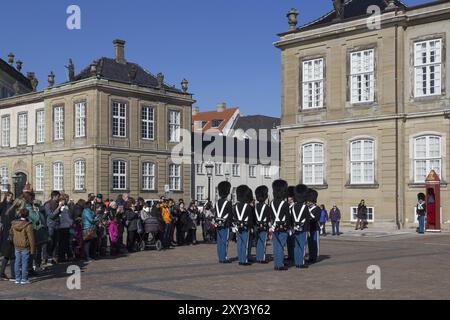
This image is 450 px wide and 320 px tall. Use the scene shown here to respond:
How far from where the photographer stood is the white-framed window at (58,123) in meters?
50.2

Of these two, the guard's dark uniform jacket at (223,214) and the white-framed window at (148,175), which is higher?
the white-framed window at (148,175)

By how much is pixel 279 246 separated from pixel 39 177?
40498 millimetres

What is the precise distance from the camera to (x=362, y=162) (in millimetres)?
31938

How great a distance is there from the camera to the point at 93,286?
40.1 ft

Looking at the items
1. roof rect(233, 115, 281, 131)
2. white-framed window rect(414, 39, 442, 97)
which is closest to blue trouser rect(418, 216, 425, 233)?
white-framed window rect(414, 39, 442, 97)

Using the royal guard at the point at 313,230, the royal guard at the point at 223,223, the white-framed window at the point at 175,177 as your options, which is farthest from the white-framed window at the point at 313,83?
the white-framed window at the point at 175,177

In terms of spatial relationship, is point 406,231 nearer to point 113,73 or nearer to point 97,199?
point 97,199

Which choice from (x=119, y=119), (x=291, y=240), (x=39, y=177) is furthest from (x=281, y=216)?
(x=39, y=177)

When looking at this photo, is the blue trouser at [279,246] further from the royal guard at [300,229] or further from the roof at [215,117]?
the roof at [215,117]

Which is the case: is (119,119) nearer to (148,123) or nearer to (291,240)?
(148,123)

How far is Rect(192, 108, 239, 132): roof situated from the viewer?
74062 millimetres

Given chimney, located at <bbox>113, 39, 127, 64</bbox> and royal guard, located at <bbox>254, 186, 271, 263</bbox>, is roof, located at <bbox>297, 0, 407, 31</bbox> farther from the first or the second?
chimney, located at <bbox>113, 39, 127, 64</bbox>

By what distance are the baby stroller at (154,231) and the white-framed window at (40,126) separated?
3396 centimetres
